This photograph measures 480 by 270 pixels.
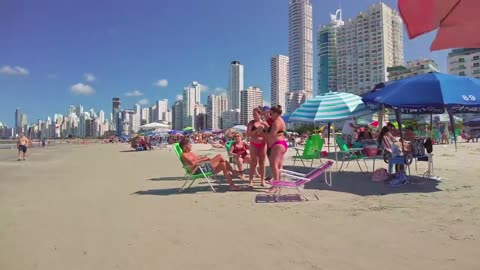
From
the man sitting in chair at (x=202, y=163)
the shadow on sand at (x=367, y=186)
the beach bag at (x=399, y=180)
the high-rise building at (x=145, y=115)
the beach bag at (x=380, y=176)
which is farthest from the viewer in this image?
the high-rise building at (x=145, y=115)

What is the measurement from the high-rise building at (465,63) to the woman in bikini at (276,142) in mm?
91198

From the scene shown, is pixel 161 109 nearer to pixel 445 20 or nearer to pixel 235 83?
pixel 235 83

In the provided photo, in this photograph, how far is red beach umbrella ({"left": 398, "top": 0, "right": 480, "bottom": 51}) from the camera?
2.35m

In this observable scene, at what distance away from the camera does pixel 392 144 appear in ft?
23.6

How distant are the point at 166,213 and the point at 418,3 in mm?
3730

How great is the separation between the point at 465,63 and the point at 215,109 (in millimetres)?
69553

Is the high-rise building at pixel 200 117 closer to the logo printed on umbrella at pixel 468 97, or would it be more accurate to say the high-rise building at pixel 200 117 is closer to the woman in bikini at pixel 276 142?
the woman in bikini at pixel 276 142

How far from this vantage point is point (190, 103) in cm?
12262

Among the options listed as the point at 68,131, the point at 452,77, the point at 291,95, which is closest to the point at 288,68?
the point at 291,95

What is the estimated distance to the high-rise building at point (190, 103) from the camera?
120625 millimetres

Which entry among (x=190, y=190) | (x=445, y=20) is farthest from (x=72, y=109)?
(x=445, y=20)

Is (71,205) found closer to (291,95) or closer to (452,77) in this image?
(452,77)

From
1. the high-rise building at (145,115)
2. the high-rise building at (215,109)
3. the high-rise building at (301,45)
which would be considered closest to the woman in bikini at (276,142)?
the high-rise building at (215,109)

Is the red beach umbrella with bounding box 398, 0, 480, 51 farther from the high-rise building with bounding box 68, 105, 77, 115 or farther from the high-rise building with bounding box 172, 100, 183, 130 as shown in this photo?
the high-rise building with bounding box 68, 105, 77, 115
